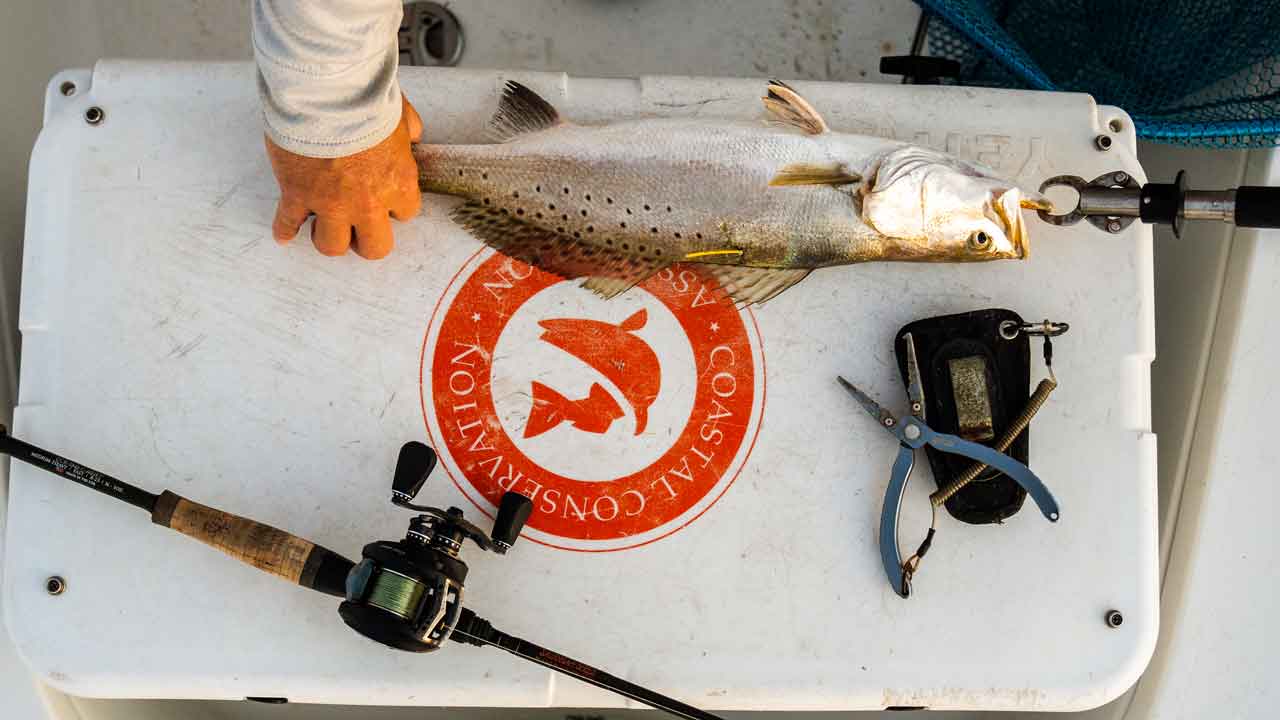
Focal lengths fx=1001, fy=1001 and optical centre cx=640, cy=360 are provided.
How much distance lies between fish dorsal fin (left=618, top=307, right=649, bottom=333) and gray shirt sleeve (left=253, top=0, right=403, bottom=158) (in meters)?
0.41

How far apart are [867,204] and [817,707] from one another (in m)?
0.70

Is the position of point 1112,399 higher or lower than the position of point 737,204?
lower

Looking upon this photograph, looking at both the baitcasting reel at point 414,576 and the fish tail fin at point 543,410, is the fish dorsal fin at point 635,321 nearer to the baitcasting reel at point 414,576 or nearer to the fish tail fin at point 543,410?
the fish tail fin at point 543,410

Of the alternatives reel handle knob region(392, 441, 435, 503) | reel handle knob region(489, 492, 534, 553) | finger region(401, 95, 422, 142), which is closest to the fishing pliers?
reel handle knob region(489, 492, 534, 553)

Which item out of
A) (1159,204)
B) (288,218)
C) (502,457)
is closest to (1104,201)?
(1159,204)

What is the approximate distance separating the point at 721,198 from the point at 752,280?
13 cm

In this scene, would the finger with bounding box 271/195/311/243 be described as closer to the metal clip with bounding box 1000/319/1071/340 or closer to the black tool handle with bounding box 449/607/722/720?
the black tool handle with bounding box 449/607/722/720

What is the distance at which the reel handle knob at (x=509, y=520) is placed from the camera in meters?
1.30

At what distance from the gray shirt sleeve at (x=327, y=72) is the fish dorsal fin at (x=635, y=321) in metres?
0.41

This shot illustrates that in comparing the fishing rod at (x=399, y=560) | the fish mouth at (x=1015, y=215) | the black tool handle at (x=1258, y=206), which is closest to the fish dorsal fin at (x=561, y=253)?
the fishing rod at (x=399, y=560)

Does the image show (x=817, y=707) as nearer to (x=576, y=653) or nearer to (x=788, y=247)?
(x=576, y=653)

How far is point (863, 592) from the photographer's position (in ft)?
4.59

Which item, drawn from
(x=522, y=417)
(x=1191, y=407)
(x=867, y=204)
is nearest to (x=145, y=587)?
(x=522, y=417)

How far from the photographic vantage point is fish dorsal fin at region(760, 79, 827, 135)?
1.38 m
